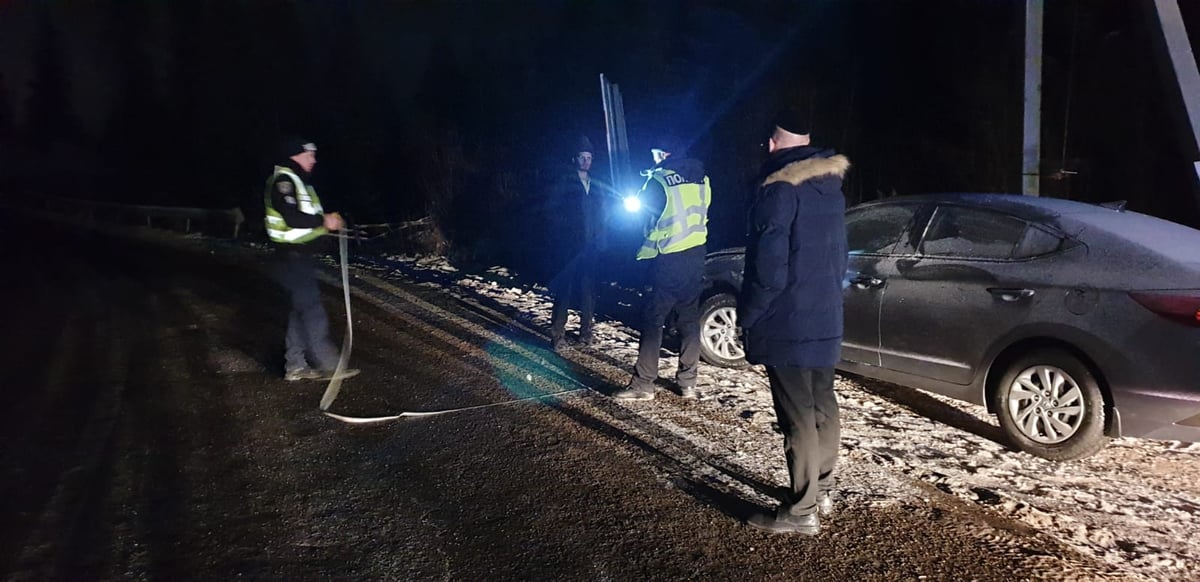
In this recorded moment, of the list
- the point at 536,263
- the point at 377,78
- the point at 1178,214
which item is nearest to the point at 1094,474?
the point at 1178,214

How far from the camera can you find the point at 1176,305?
3.93 m

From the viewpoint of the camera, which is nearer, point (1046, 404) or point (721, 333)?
point (1046, 404)

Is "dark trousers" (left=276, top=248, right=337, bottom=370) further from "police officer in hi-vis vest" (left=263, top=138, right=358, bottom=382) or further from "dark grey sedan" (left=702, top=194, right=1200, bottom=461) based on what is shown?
"dark grey sedan" (left=702, top=194, right=1200, bottom=461)

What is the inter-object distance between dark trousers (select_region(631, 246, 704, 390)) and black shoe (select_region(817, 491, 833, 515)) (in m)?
1.79

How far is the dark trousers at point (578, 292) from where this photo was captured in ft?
22.8

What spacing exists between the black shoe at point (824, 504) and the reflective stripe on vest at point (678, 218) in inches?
78.3

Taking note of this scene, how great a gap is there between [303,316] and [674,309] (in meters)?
2.92

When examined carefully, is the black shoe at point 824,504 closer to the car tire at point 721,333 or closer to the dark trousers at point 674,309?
the dark trousers at point 674,309

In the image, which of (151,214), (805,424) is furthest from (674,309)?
(151,214)

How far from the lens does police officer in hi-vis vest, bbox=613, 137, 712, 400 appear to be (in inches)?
203

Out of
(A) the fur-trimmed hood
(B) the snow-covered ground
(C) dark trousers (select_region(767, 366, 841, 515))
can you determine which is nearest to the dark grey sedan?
(B) the snow-covered ground

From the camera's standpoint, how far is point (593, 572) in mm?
3268

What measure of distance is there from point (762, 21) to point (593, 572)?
14.9 metres

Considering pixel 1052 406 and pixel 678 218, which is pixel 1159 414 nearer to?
pixel 1052 406
